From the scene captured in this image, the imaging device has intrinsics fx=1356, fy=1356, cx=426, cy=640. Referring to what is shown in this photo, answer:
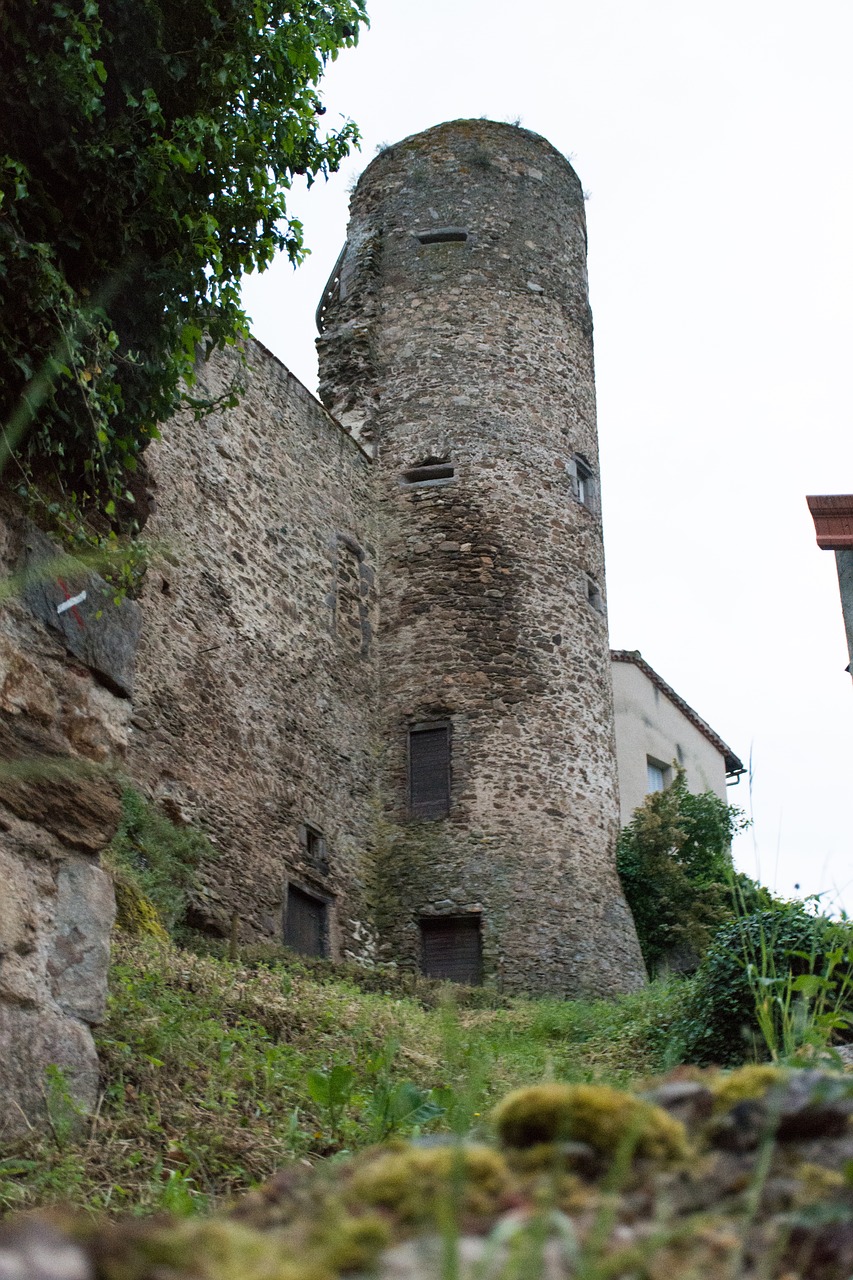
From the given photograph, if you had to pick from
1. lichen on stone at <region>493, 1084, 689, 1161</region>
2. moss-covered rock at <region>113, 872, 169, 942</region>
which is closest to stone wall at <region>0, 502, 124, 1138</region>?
lichen on stone at <region>493, 1084, 689, 1161</region>

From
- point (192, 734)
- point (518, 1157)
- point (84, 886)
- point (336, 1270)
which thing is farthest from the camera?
point (192, 734)

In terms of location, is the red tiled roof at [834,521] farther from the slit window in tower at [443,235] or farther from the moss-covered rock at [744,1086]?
the slit window in tower at [443,235]

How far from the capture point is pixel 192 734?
11.4m

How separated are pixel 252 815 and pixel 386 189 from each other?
9.04m

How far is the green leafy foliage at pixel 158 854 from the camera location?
9.48 m

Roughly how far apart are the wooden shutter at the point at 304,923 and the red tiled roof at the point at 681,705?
9.42 meters

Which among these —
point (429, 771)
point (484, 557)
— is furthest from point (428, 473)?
point (429, 771)

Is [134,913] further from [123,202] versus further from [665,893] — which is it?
[665,893]

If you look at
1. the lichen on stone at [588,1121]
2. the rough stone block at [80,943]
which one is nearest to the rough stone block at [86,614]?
the rough stone block at [80,943]

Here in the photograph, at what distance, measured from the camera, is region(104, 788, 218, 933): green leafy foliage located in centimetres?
948

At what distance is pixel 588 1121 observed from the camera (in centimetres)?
132

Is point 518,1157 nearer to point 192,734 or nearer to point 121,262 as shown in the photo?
point 121,262

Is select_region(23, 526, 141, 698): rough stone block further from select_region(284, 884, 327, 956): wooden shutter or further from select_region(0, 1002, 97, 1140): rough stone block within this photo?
select_region(284, 884, 327, 956): wooden shutter

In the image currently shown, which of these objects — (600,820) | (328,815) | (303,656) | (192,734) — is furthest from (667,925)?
(192,734)
